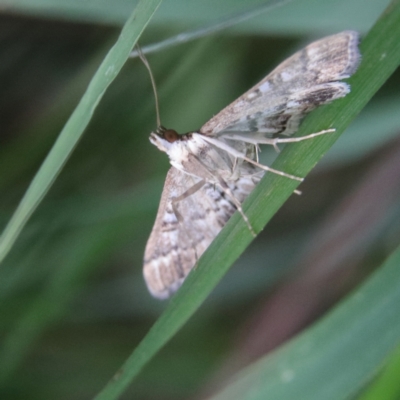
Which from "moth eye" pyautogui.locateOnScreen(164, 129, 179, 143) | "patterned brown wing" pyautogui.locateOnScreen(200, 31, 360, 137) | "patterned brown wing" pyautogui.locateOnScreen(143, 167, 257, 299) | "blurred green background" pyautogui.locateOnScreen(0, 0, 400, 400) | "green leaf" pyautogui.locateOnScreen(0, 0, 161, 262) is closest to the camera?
"green leaf" pyautogui.locateOnScreen(0, 0, 161, 262)

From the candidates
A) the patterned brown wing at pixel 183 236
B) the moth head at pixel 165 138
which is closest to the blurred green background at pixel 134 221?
the patterned brown wing at pixel 183 236

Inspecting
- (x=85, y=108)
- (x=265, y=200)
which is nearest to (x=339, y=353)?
(x=265, y=200)

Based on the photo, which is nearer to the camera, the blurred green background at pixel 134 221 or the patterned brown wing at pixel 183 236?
the patterned brown wing at pixel 183 236

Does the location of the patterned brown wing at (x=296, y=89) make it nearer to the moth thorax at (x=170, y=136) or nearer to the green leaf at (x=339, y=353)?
the moth thorax at (x=170, y=136)

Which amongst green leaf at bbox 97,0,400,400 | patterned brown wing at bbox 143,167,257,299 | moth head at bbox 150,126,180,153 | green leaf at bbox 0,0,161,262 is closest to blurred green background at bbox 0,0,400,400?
patterned brown wing at bbox 143,167,257,299

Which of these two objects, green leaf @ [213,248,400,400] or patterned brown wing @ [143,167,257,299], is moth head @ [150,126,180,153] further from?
green leaf @ [213,248,400,400]

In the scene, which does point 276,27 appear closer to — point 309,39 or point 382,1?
point 309,39
